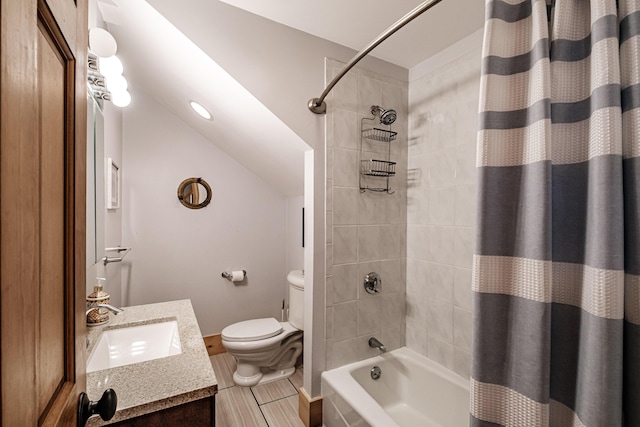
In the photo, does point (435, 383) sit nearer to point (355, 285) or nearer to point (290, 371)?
point (355, 285)

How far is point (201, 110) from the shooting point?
2.04 meters

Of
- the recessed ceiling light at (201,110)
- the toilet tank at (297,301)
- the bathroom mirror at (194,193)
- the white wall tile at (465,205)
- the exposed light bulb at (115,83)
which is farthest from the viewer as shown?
the bathroom mirror at (194,193)

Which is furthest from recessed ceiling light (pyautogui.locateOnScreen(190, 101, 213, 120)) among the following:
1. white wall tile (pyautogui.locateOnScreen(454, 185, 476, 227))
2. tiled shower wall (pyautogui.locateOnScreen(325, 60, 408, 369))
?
white wall tile (pyautogui.locateOnScreen(454, 185, 476, 227))

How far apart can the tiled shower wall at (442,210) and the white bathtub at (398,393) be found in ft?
0.36

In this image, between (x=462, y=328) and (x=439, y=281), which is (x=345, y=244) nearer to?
(x=439, y=281)

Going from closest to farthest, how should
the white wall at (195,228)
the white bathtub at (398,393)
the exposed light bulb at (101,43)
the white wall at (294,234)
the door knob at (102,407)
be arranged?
the door knob at (102,407), the exposed light bulb at (101,43), the white bathtub at (398,393), the white wall at (195,228), the white wall at (294,234)

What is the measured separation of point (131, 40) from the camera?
1.66 m

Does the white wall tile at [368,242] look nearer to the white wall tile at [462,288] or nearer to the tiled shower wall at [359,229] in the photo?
the tiled shower wall at [359,229]

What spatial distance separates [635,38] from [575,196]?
35 centimetres

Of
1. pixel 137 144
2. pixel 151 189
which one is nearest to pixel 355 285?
pixel 151 189

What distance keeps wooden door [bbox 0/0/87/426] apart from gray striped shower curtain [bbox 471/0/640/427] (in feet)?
2.89

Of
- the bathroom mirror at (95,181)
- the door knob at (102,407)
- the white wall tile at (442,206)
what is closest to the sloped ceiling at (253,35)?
the bathroom mirror at (95,181)

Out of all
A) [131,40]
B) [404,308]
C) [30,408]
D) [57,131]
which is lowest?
[404,308]

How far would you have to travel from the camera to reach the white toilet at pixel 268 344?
205 cm
